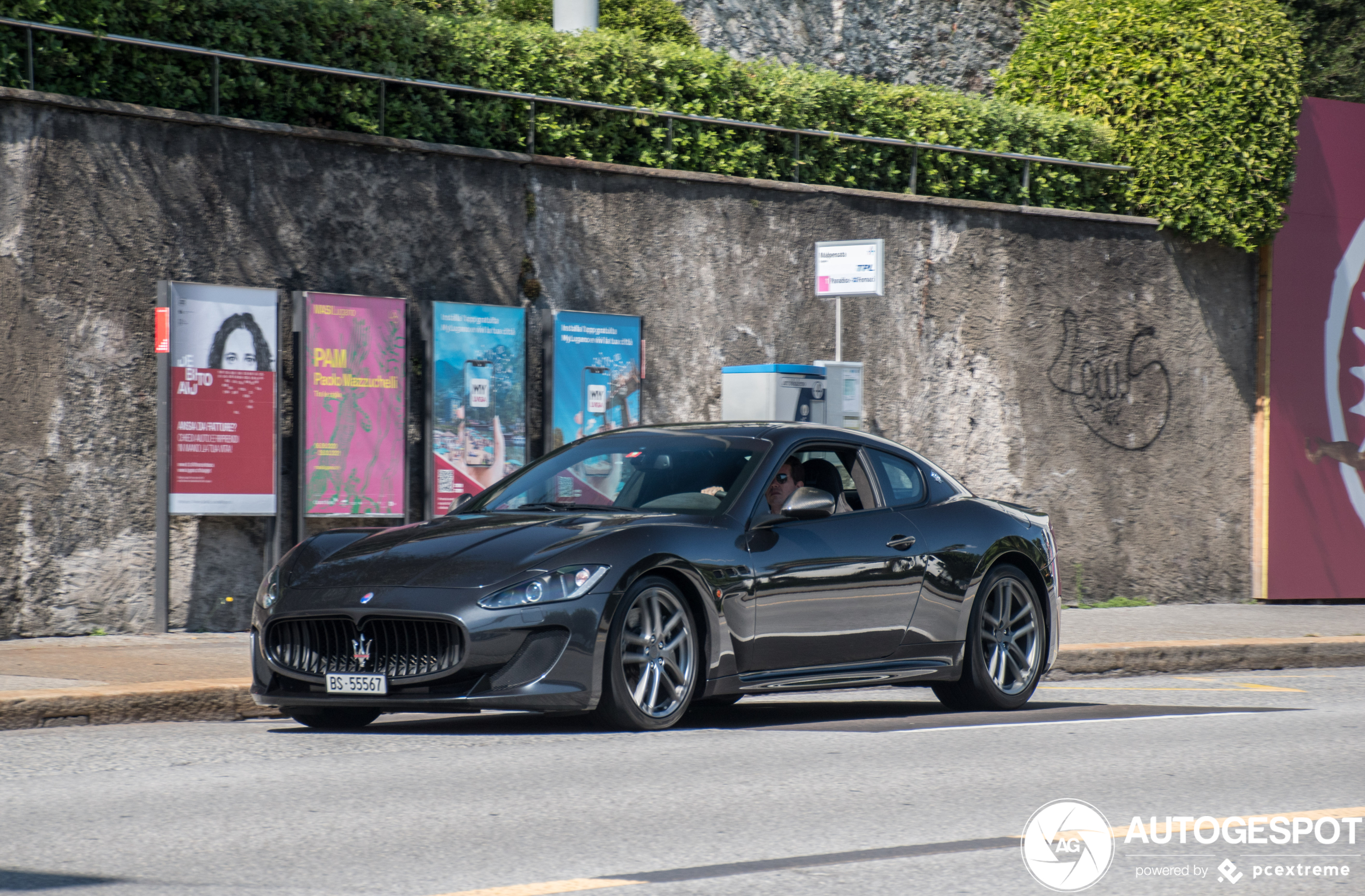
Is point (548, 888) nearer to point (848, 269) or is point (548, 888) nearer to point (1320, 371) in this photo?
point (848, 269)

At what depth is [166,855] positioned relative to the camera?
5.17 meters

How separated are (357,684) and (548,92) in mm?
8349

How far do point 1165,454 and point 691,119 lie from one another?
634cm

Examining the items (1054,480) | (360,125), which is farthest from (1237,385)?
(360,125)

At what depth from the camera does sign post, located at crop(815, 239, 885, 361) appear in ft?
46.8

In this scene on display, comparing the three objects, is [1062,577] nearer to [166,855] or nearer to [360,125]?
[360,125]

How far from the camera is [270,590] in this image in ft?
26.7

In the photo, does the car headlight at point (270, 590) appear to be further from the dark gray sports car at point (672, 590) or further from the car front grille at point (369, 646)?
the car front grille at point (369, 646)

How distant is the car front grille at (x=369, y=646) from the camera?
24.7ft

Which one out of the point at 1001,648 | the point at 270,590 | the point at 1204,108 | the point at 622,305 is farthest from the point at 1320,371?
the point at 270,590

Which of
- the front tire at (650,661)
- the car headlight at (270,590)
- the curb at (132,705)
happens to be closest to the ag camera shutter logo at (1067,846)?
the front tire at (650,661)

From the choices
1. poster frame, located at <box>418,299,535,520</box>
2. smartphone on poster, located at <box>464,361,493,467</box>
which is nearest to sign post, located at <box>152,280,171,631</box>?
poster frame, located at <box>418,299,535,520</box>

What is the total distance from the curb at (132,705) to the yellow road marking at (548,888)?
442 centimetres

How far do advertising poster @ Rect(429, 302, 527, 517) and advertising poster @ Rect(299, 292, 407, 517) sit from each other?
340mm
